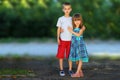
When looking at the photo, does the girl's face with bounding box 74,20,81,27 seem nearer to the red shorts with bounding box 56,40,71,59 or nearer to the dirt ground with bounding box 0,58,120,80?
the red shorts with bounding box 56,40,71,59

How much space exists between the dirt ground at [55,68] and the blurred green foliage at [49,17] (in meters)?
4.82

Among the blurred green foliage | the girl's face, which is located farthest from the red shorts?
the blurred green foliage

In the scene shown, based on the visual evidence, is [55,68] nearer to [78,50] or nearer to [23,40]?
[78,50]

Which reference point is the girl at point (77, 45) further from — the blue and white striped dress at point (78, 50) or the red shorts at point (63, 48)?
the red shorts at point (63, 48)

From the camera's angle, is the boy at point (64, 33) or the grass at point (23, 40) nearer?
the boy at point (64, 33)

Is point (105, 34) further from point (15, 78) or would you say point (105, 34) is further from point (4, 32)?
point (15, 78)

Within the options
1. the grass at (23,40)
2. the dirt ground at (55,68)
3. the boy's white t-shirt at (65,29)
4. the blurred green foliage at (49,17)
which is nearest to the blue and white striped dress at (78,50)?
the boy's white t-shirt at (65,29)

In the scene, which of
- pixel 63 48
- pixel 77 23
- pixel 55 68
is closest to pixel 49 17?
pixel 55 68

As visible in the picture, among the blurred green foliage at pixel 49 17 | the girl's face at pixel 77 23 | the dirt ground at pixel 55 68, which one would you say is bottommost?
the dirt ground at pixel 55 68

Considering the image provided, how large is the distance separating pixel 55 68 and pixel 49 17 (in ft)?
21.8

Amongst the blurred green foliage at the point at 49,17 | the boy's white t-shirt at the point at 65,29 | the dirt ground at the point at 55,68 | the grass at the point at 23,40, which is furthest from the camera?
the blurred green foliage at the point at 49,17

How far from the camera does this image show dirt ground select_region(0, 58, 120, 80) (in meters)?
8.30

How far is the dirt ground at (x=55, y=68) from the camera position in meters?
8.30

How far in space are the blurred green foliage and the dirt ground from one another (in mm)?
4819
